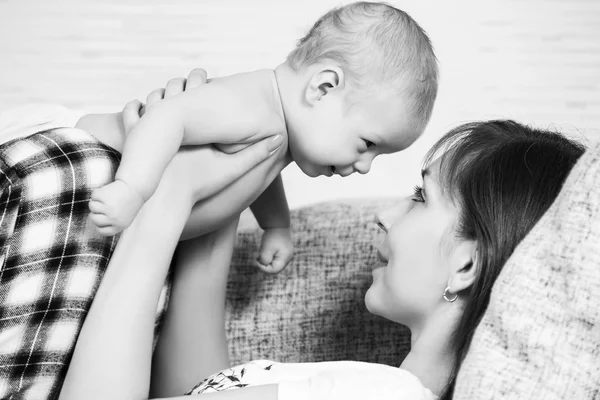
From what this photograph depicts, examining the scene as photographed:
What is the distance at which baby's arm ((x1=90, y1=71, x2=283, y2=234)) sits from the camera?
90 centimetres

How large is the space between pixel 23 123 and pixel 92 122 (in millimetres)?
116

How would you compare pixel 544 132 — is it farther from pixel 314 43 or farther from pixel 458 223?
pixel 314 43

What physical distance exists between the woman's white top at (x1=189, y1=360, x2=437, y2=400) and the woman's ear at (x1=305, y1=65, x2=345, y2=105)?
422 mm

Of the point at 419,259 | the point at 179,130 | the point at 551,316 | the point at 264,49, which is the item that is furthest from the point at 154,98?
the point at 264,49

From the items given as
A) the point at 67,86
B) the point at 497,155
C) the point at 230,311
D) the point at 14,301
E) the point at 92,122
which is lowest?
the point at 230,311

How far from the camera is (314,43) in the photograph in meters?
1.22

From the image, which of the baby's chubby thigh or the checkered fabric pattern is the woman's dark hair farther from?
the checkered fabric pattern

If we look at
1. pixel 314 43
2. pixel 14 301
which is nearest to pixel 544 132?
pixel 314 43

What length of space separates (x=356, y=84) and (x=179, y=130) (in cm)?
31

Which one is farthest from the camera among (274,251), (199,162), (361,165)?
(274,251)

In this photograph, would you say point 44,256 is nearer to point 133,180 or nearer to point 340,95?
point 133,180

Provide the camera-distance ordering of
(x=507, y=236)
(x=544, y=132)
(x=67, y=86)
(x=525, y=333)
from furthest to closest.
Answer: (x=67, y=86), (x=544, y=132), (x=507, y=236), (x=525, y=333)

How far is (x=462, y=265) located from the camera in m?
1.04

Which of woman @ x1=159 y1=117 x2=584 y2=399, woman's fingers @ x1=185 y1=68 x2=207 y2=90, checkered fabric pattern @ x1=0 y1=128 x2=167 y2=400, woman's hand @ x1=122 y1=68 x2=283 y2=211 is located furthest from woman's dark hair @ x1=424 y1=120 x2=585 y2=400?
checkered fabric pattern @ x1=0 y1=128 x2=167 y2=400
